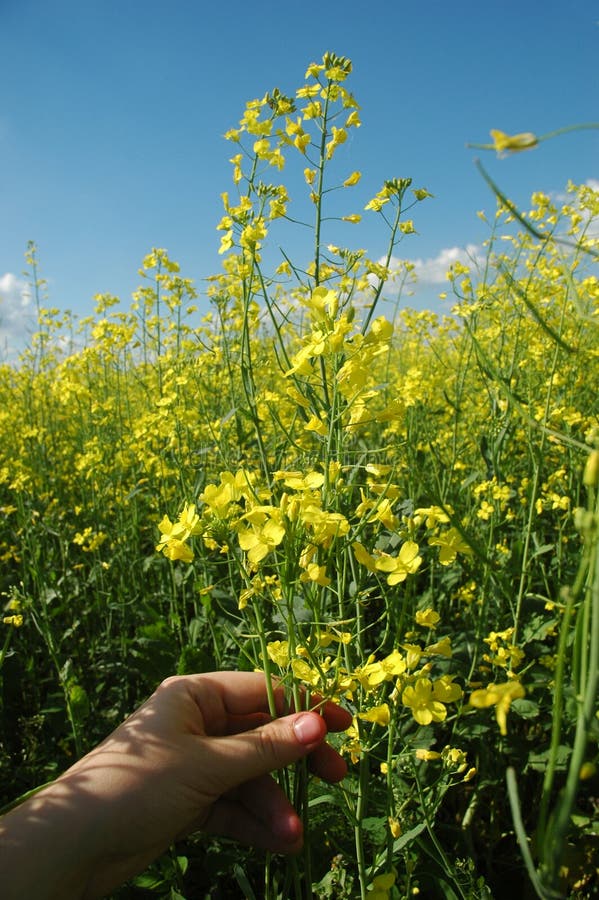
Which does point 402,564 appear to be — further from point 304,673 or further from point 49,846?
point 49,846

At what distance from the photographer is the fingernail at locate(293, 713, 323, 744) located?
101cm

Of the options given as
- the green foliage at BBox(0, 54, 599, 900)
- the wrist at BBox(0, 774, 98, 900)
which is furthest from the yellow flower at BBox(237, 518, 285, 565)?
the wrist at BBox(0, 774, 98, 900)

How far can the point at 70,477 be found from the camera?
14.4ft

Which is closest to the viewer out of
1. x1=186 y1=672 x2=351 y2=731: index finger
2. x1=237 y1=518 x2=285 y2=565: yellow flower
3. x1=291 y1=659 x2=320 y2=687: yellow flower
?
x1=237 y1=518 x2=285 y2=565: yellow flower

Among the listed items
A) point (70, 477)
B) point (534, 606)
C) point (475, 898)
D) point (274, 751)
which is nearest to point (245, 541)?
point (274, 751)

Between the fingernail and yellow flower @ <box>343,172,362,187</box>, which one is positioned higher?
yellow flower @ <box>343,172,362,187</box>

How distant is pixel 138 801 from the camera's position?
100 centimetres

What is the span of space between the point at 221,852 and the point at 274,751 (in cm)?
87

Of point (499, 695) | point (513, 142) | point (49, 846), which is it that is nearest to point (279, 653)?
point (49, 846)

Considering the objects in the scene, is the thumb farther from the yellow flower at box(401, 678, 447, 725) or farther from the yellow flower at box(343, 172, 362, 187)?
the yellow flower at box(343, 172, 362, 187)

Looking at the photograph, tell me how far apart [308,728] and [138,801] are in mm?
316

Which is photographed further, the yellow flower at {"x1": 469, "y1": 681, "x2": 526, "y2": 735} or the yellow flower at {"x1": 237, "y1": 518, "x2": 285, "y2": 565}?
the yellow flower at {"x1": 237, "y1": 518, "x2": 285, "y2": 565}

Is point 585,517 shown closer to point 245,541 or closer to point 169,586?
point 245,541

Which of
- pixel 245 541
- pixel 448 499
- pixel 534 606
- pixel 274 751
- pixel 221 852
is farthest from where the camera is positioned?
pixel 448 499
